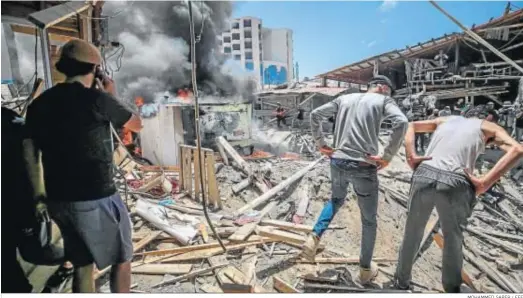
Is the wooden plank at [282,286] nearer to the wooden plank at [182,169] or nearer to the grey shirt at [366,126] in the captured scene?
the grey shirt at [366,126]

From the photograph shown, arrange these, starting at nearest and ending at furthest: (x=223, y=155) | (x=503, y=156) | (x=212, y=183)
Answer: (x=503, y=156)
(x=212, y=183)
(x=223, y=155)

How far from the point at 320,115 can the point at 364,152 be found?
47cm

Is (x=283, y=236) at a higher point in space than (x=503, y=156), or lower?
lower

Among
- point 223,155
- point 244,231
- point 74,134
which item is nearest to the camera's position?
point 74,134

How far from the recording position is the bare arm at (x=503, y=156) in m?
1.92

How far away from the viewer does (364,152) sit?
2219mm

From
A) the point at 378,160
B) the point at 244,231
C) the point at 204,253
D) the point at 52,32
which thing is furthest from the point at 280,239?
the point at 52,32

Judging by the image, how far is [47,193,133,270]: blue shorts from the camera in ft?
5.69

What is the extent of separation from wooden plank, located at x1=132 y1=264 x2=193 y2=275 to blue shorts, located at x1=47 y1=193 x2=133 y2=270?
2.08 feet

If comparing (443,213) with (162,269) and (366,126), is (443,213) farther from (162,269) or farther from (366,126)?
(162,269)

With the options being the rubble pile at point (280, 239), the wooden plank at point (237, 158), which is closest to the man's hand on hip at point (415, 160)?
the rubble pile at point (280, 239)

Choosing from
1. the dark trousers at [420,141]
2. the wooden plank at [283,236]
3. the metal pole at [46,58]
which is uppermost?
the metal pole at [46,58]

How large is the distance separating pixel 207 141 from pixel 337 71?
254 cm

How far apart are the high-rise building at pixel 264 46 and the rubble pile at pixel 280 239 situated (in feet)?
5.71
